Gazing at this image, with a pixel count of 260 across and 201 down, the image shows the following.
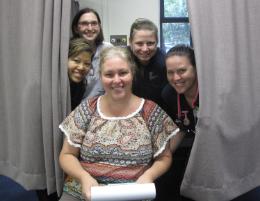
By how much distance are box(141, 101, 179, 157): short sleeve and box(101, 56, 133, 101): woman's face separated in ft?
0.52

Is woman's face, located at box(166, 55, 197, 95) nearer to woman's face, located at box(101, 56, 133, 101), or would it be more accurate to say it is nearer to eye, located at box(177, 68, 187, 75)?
eye, located at box(177, 68, 187, 75)

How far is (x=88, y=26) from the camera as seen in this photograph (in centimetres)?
201

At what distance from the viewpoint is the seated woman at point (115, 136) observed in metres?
1.41

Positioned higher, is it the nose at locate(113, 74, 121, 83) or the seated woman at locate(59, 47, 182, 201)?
the nose at locate(113, 74, 121, 83)

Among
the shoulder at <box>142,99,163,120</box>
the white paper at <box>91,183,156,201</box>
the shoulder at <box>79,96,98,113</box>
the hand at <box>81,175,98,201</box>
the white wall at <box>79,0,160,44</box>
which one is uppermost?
the white wall at <box>79,0,160,44</box>

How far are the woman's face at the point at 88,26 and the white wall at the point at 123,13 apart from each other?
2.60 metres

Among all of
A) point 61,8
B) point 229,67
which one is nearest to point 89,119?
point 61,8

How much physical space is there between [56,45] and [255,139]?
998mm

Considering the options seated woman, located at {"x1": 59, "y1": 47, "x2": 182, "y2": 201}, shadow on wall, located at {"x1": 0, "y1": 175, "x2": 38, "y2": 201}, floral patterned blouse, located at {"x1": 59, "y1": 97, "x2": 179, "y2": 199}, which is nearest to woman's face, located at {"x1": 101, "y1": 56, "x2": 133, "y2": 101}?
seated woman, located at {"x1": 59, "y1": 47, "x2": 182, "y2": 201}

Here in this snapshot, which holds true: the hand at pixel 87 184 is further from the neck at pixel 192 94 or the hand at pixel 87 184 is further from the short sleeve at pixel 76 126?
the neck at pixel 192 94

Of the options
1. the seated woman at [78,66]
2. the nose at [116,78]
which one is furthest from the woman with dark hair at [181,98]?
the seated woman at [78,66]

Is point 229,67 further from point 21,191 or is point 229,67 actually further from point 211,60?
point 21,191

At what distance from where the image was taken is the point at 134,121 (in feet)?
4.76

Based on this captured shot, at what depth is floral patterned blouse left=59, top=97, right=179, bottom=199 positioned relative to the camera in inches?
55.5
